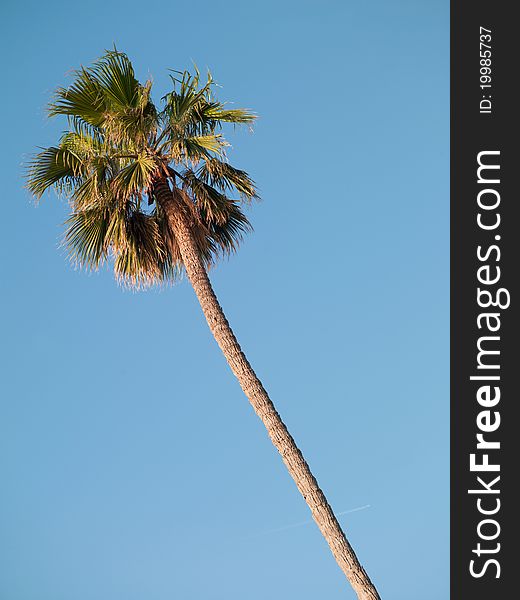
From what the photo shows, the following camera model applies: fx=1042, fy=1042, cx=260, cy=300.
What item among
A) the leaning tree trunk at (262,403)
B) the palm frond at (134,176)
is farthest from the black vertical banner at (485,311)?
the palm frond at (134,176)

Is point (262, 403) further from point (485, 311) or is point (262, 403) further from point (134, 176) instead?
point (134, 176)

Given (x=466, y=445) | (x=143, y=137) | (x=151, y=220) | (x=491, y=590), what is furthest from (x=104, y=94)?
(x=491, y=590)

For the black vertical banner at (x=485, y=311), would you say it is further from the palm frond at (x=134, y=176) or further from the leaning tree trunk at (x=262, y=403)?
the palm frond at (x=134, y=176)

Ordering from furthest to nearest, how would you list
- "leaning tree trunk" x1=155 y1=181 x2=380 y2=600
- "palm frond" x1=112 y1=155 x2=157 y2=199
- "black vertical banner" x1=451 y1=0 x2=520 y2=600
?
"palm frond" x1=112 y1=155 x2=157 y2=199, "black vertical banner" x1=451 y1=0 x2=520 y2=600, "leaning tree trunk" x1=155 y1=181 x2=380 y2=600

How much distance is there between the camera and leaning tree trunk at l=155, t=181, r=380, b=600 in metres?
14.5

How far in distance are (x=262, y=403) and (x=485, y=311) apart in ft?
11.7

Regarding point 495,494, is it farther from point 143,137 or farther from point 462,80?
point 143,137

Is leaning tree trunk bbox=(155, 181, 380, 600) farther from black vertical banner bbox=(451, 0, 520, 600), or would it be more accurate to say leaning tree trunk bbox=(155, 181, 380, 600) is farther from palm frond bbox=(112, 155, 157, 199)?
black vertical banner bbox=(451, 0, 520, 600)

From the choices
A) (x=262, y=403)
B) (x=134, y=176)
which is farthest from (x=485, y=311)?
(x=134, y=176)

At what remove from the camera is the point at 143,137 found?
17.0m

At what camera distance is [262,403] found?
15492 mm

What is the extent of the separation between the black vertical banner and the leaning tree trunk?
1637 millimetres

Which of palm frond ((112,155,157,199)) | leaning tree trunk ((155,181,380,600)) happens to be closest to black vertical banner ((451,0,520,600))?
leaning tree trunk ((155,181,380,600))

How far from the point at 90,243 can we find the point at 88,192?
3.01ft
